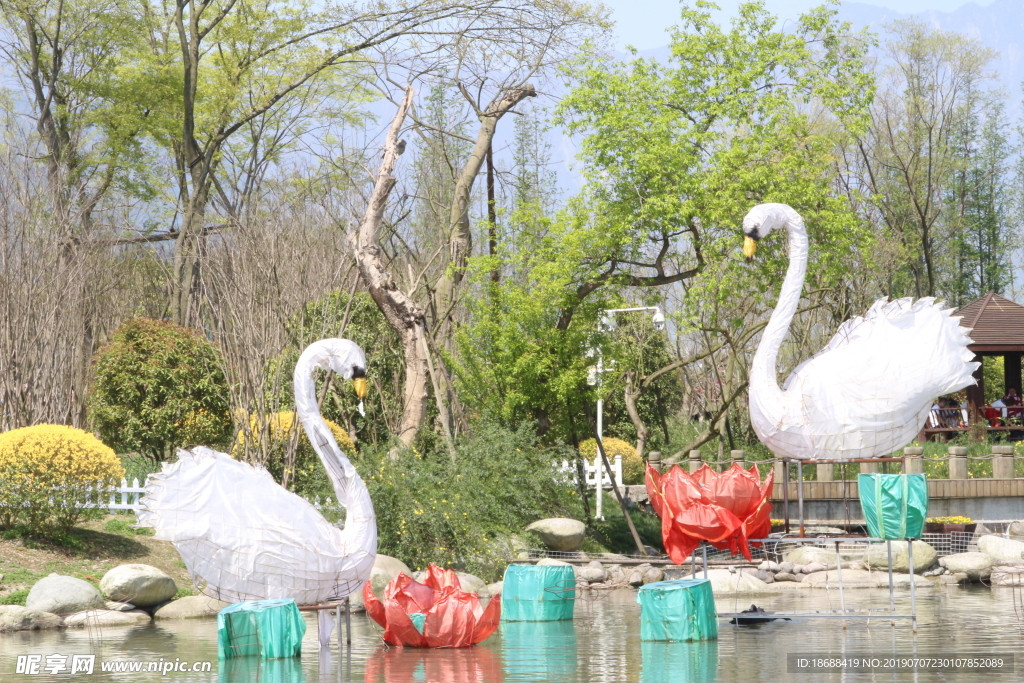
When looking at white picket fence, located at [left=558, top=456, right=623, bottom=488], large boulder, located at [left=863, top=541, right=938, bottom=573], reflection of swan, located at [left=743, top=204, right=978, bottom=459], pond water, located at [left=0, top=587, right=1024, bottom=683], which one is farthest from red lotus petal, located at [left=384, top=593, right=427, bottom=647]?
white picket fence, located at [left=558, top=456, right=623, bottom=488]

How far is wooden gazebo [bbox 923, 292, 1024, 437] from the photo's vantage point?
23.1 meters

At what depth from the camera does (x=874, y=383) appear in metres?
8.82

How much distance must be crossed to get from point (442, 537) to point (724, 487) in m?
5.61

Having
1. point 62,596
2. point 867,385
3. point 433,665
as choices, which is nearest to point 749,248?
point 867,385

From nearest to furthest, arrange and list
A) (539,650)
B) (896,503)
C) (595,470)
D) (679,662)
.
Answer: (679,662) → (896,503) → (539,650) → (595,470)

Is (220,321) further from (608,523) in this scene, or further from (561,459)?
(608,523)

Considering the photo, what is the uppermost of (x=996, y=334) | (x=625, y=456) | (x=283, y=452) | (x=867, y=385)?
(x=996, y=334)

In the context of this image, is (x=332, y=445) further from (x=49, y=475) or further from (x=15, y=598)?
(x=49, y=475)

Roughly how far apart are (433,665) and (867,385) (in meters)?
3.76

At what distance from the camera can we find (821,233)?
17594mm

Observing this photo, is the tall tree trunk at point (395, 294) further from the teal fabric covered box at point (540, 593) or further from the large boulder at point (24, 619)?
the large boulder at point (24, 619)

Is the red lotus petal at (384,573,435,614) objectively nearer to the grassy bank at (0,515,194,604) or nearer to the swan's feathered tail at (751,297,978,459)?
the swan's feathered tail at (751,297,978,459)

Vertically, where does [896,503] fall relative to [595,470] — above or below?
below

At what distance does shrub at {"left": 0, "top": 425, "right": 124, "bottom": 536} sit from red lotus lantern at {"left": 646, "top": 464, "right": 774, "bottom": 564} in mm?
7428
